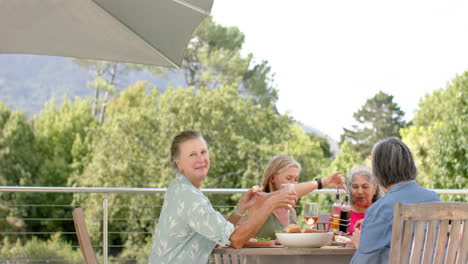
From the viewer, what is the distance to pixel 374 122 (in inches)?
1356

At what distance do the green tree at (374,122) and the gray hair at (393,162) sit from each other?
1225 inches

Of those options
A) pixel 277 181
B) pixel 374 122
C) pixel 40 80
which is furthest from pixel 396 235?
pixel 40 80

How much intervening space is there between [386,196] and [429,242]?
29cm

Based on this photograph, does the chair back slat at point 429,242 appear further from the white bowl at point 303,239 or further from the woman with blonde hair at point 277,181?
the woman with blonde hair at point 277,181

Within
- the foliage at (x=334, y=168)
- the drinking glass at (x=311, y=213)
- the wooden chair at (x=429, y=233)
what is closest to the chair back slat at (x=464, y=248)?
the wooden chair at (x=429, y=233)

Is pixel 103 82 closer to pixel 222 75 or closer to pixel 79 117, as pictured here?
pixel 79 117

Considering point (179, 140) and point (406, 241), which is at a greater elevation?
point (179, 140)

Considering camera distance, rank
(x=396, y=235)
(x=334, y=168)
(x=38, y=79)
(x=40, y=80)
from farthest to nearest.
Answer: (x=38, y=79), (x=40, y=80), (x=334, y=168), (x=396, y=235)

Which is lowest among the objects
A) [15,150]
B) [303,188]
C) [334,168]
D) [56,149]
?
[15,150]

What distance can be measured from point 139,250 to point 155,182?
2.07 metres

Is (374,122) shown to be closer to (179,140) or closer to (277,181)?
(277,181)

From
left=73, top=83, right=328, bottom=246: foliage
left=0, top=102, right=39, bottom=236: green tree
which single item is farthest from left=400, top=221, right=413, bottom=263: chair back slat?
left=0, top=102, right=39, bottom=236: green tree

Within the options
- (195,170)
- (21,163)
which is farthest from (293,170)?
(21,163)

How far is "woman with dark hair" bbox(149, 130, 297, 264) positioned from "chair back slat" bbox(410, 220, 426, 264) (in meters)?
0.46
